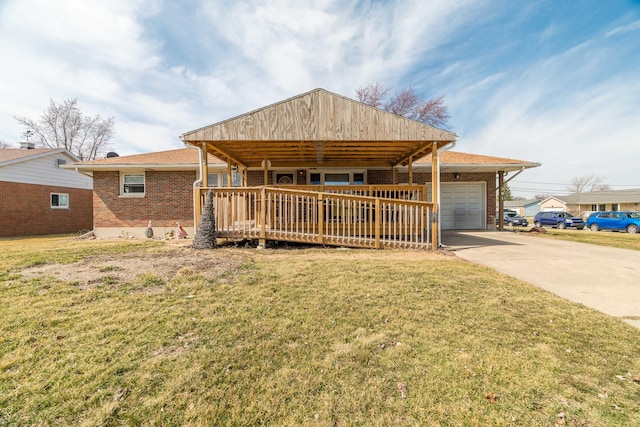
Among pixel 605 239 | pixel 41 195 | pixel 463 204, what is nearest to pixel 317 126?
pixel 463 204

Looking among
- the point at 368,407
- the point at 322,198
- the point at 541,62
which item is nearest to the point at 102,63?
the point at 322,198

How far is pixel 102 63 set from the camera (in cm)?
991

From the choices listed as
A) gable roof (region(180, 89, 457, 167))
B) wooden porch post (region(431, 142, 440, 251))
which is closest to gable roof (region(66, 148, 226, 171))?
gable roof (region(180, 89, 457, 167))

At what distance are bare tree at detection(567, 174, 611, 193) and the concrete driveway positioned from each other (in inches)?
3012

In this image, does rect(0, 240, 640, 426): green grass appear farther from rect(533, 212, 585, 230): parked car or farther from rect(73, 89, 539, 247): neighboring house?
rect(533, 212, 585, 230): parked car

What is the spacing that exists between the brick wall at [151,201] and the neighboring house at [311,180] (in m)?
0.04

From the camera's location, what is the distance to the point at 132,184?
1100 cm

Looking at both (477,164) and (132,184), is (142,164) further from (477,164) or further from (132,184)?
(477,164)

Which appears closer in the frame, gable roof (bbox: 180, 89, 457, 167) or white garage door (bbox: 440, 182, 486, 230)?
gable roof (bbox: 180, 89, 457, 167)

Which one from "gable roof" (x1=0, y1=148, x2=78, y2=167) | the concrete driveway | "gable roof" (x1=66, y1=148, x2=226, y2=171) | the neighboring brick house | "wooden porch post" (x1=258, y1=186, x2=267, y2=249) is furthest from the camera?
"gable roof" (x1=0, y1=148, x2=78, y2=167)

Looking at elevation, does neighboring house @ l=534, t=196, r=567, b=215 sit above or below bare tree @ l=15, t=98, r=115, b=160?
below

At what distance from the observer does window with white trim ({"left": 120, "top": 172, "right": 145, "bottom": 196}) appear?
36.0ft

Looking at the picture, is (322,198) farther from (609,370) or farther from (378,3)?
(378,3)

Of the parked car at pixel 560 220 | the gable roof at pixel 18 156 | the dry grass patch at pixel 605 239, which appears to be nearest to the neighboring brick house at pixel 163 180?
the dry grass patch at pixel 605 239
